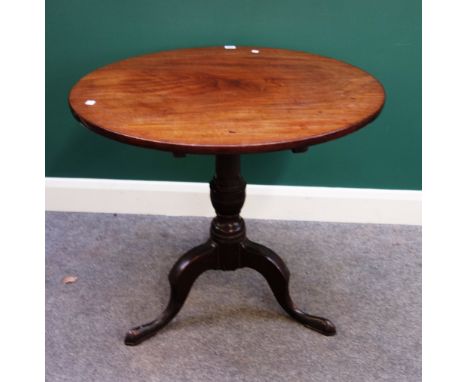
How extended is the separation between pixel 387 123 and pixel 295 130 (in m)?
1.03

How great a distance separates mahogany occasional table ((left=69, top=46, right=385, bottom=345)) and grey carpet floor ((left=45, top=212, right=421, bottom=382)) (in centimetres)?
10

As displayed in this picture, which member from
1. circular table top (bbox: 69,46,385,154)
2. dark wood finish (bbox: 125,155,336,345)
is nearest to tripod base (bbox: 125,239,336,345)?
dark wood finish (bbox: 125,155,336,345)

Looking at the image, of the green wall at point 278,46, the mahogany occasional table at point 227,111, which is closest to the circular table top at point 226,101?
the mahogany occasional table at point 227,111

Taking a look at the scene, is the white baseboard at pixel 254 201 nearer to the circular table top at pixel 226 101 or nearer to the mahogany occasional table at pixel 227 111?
the mahogany occasional table at pixel 227 111

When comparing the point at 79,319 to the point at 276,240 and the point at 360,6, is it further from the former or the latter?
the point at 360,6

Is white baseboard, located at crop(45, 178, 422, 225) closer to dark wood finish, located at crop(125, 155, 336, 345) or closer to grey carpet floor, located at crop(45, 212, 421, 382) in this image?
grey carpet floor, located at crop(45, 212, 421, 382)

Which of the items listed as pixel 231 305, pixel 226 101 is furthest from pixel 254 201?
pixel 226 101

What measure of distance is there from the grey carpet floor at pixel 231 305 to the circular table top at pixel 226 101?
77 centimetres

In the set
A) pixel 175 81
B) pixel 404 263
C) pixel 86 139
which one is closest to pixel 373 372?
pixel 404 263

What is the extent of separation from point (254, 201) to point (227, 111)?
3.32ft

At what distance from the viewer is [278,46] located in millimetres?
1975

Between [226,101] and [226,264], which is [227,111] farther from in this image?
[226,264]

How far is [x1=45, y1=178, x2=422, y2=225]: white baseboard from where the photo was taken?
220cm
